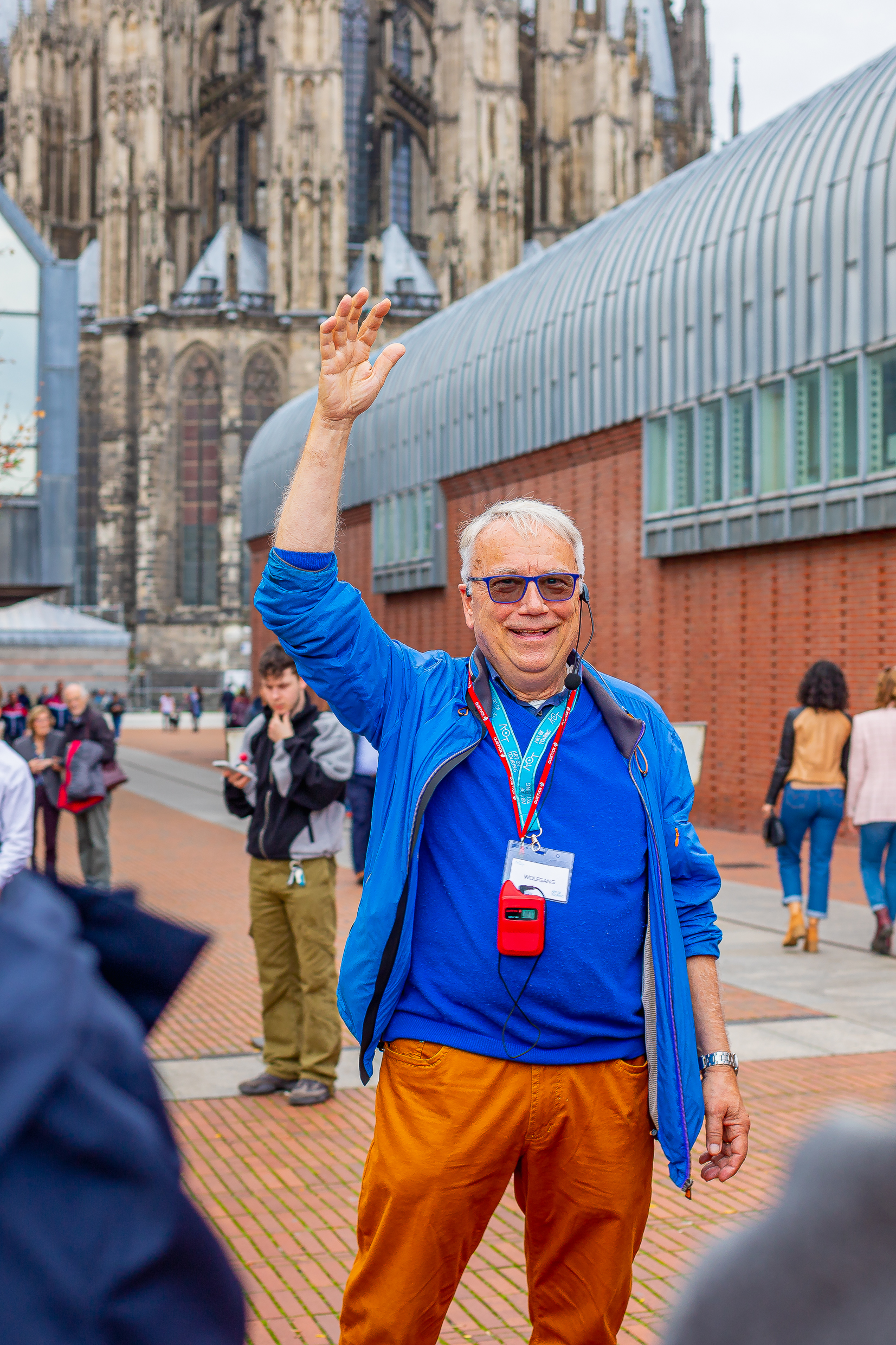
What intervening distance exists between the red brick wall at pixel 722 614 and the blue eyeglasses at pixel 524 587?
12.0 meters

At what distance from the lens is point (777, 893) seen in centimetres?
1110

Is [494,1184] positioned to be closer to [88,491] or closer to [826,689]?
[826,689]

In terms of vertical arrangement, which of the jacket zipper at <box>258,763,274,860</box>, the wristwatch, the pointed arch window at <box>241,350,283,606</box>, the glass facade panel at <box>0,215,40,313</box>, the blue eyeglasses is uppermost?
the pointed arch window at <box>241,350,283,606</box>

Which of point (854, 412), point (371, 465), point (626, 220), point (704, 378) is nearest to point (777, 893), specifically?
point (854, 412)

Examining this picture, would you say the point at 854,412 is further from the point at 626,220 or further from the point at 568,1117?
the point at 568,1117

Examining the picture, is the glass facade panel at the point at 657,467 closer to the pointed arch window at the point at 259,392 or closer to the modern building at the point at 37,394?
the modern building at the point at 37,394

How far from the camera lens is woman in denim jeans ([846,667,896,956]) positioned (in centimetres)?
822

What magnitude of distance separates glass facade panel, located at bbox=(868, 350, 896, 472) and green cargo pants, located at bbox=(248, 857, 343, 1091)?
32.4 feet

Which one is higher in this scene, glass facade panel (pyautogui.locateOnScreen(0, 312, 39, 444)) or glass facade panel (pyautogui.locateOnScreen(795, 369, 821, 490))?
glass facade panel (pyautogui.locateOnScreen(0, 312, 39, 444))

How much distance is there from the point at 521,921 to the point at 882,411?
12634mm

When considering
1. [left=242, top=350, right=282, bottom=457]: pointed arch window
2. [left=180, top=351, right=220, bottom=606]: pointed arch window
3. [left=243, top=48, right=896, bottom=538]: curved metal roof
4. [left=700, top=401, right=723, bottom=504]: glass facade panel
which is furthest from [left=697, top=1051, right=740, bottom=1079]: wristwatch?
[left=180, top=351, right=220, bottom=606]: pointed arch window

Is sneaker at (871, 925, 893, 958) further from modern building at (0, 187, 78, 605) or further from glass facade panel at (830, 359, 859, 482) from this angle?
modern building at (0, 187, 78, 605)

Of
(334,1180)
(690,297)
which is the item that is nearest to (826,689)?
(334,1180)

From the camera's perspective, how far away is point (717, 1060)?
97.7 inches
